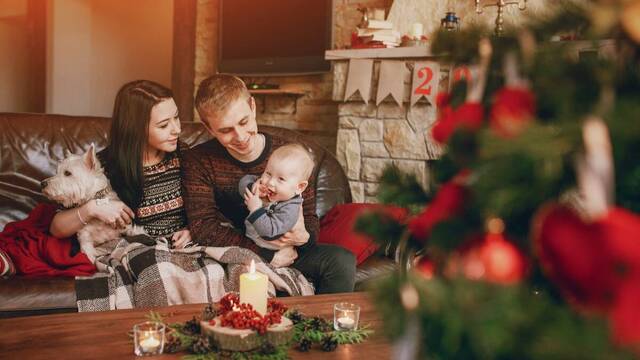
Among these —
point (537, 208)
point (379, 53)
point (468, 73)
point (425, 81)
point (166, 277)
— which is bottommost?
point (166, 277)

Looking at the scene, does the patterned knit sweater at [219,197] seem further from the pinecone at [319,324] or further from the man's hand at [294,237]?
the pinecone at [319,324]

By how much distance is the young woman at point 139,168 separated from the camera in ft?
6.80

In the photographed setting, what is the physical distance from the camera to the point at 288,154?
2.10 m

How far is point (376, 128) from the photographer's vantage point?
384cm

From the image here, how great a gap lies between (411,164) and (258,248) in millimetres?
1804

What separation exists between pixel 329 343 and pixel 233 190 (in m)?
1.04

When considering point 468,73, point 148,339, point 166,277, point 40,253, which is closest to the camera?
point 468,73

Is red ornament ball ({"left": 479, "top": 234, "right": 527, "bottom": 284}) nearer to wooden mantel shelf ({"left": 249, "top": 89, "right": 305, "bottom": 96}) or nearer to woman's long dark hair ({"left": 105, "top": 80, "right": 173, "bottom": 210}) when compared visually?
woman's long dark hair ({"left": 105, "top": 80, "right": 173, "bottom": 210})

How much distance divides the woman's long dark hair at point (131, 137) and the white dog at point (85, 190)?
53 mm

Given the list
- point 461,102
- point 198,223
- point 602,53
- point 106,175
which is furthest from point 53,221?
point 602,53

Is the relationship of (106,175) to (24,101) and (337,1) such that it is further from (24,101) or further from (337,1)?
(24,101)

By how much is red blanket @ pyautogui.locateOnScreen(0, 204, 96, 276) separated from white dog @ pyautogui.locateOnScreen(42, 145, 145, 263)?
0.16ft

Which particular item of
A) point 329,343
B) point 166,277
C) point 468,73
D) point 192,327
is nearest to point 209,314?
point 192,327

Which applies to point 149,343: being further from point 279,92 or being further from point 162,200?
point 279,92
